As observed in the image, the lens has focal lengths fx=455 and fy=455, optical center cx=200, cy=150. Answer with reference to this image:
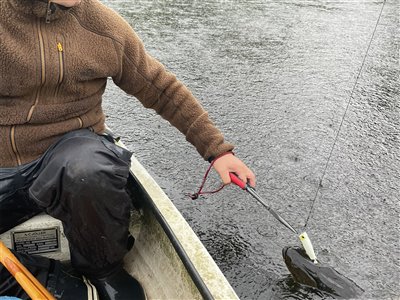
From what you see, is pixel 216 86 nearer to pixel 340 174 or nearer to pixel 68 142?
pixel 340 174

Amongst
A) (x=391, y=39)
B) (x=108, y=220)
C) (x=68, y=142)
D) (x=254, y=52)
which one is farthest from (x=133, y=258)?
(x=391, y=39)

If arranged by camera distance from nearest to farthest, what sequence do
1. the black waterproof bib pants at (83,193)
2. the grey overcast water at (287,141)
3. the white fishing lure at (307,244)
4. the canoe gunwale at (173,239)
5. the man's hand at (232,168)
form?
the black waterproof bib pants at (83,193)
the canoe gunwale at (173,239)
the man's hand at (232,168)
the white fishing lure at (307,244)
the grey overcast water at (287,141)

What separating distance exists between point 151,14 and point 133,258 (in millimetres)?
8064

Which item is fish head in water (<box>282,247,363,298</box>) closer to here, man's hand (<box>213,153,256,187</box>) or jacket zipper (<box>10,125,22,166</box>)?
man's hand (<box>213,153,256,187</box>)

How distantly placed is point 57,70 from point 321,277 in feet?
6.41

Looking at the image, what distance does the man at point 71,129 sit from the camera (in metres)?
1.82

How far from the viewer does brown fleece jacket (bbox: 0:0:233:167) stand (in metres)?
1.85

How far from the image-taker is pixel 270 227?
11.3ft

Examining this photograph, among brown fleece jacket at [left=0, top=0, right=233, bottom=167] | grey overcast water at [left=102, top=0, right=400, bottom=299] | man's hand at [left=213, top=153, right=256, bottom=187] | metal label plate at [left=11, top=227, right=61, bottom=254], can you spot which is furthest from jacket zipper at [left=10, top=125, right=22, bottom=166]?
grey overcast water at [left=102, top=0, right=400, bottom=299]

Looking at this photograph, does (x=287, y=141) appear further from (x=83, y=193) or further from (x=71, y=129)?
(x=83, y=193)

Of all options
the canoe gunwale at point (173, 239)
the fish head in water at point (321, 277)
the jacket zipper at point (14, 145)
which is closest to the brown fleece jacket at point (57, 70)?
the jacket zipper at point (14, 145)

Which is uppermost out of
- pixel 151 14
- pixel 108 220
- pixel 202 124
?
pixel 202 124

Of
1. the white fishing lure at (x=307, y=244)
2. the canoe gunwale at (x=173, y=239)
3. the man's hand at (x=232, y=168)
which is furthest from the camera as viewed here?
the white fishing lure at (x=307, y=244)

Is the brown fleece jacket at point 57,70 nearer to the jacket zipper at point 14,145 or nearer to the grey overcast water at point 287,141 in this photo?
the jacket zipper at point 14,145
